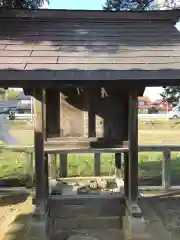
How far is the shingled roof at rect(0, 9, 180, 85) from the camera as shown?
304 centimetres

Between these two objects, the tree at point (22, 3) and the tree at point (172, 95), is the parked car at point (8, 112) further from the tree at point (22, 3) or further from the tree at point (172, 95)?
the tree at point (172, 95)

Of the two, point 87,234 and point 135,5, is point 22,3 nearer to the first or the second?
point 135,5

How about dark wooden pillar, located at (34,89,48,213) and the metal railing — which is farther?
the metal railing

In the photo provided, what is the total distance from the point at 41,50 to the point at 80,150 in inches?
51.5

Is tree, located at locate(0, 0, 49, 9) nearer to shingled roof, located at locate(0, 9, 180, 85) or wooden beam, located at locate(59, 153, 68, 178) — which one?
shingled roof, located at locate(0, 9, 180, 85)

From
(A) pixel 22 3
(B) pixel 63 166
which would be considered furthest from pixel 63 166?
(A) pixel 22 3

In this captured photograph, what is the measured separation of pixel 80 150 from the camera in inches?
165

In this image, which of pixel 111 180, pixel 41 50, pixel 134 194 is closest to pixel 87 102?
pixel 41 50

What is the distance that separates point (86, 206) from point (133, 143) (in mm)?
1159

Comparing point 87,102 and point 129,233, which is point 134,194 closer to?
point 129,233

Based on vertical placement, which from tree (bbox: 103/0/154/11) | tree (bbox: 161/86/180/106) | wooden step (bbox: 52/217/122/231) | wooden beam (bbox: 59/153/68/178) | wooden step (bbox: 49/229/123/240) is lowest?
wooden step (bbox: 49/229/123/240)

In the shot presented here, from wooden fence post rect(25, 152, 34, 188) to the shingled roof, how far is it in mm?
2709

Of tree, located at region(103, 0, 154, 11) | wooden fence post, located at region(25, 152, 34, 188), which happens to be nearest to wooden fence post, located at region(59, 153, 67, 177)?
wooden fence post, located at region(25, 152, 34, 188)

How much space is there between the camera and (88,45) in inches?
147
